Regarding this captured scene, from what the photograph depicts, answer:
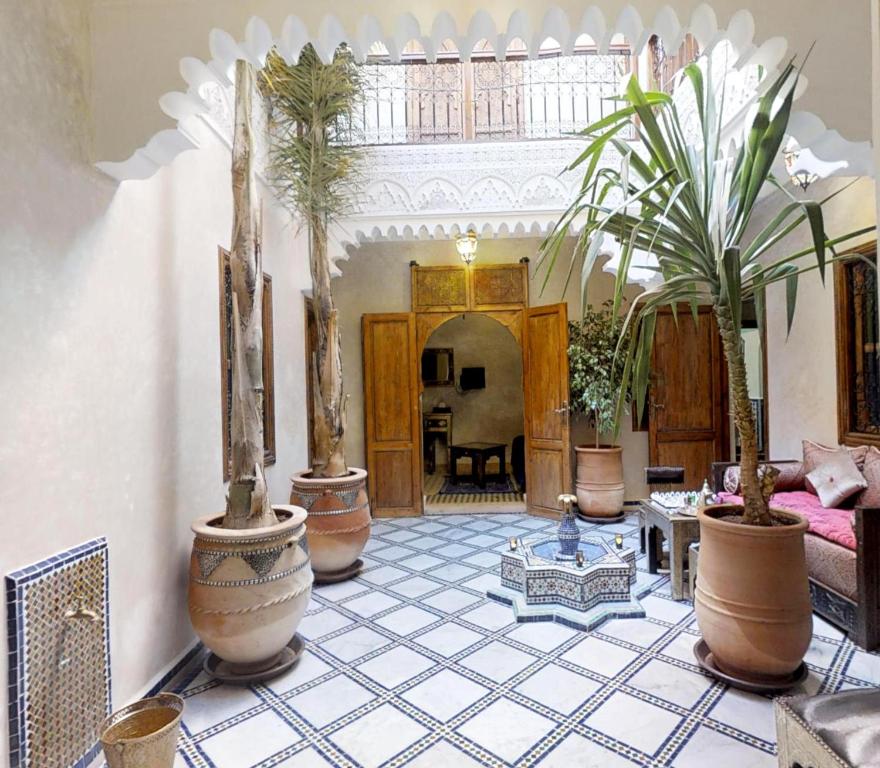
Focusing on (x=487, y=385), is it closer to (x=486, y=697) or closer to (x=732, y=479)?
(x=732, y=479)

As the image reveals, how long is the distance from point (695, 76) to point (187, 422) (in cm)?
289

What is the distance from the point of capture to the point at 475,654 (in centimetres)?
278

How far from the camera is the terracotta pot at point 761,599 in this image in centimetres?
225

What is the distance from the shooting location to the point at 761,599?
89.0 inches

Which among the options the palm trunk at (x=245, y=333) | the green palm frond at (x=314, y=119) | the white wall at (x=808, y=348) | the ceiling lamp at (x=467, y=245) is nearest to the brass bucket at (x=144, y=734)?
the palm trunk at (x=245, y=333)

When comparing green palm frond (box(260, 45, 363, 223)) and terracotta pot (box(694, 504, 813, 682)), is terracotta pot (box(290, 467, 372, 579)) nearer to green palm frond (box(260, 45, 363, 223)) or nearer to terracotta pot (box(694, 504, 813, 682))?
green palm frond (box(260, 45, 363, 223))

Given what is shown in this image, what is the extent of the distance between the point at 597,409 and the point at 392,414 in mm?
2268

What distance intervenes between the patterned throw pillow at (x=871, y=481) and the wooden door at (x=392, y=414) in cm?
401

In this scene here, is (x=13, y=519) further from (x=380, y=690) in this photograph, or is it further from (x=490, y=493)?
(x=490, y=493)

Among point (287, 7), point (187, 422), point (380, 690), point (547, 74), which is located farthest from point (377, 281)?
point (380, 690)

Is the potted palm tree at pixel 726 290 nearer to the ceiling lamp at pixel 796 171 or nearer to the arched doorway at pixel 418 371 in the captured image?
the ceiling lamp at pixel 796 171

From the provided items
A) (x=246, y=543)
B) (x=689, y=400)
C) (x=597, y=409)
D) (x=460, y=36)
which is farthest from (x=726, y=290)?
(x=689, y=400)

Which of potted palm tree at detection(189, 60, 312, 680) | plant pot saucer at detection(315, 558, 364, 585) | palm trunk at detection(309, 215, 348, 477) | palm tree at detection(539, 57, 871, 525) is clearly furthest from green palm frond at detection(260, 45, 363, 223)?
plant pot saucer at detection(315, 558, 364, 585)

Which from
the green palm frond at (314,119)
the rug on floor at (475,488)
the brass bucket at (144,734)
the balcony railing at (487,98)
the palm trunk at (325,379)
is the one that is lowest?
the rug on floor at (475,488)
